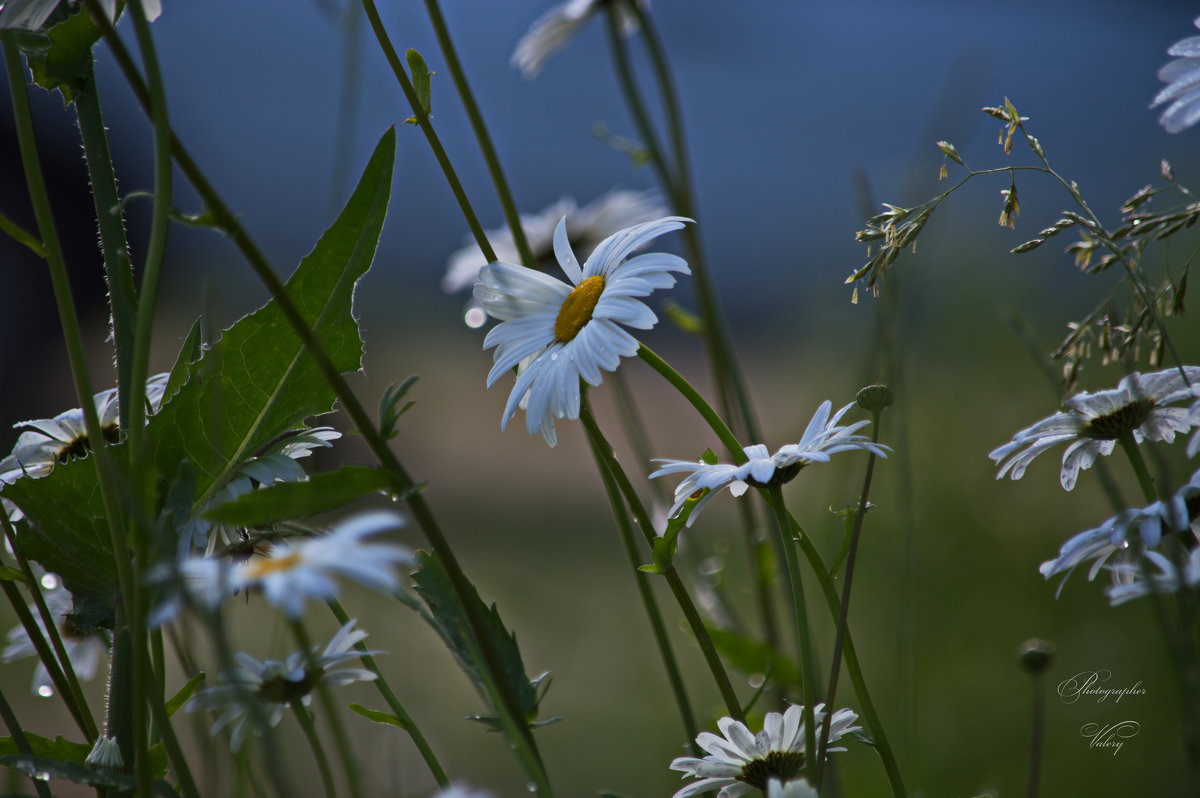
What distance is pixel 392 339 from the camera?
237 cm

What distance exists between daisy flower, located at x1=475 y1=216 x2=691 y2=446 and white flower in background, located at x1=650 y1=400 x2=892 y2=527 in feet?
0.15

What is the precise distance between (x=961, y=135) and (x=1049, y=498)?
0.51m

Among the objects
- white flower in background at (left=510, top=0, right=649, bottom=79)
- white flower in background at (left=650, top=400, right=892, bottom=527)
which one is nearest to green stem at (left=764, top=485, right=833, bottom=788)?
white flower in background at (left=650, top=400, right=892, bottom=527)

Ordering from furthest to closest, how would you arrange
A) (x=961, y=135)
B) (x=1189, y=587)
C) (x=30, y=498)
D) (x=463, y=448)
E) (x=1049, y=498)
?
(x=463, y=448) → (x=1049, y=498) → (x=961, y=135) → (x=30, y=498) → (x=1189, y=587)

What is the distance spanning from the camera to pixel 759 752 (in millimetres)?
335

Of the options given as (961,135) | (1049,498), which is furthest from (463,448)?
(961,135)

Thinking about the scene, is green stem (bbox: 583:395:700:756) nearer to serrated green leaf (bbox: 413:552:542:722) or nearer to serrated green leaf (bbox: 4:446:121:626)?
serrated green leaf (bbox: 413:552:542:722)

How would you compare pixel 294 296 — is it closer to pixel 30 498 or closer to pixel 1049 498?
pixel 30 498

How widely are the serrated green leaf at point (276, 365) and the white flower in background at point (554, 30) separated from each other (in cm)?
54

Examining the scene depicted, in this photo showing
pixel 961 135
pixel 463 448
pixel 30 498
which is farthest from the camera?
pixel 463 448

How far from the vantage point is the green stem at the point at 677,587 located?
1.07 ft

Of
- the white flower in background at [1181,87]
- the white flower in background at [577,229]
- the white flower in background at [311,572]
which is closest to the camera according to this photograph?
the white flower in background at [311,572]

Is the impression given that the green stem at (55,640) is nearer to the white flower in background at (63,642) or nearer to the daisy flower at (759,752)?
the white flower in background at (63,642)

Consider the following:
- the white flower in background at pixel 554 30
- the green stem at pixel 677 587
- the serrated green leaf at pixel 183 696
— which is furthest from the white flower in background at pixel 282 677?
the white flower in background at pixel 554 30
